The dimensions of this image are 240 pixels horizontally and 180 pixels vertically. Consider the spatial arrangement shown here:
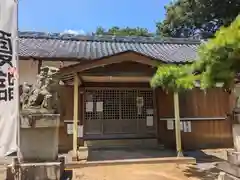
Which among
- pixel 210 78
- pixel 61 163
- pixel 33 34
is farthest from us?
pixel 33 34

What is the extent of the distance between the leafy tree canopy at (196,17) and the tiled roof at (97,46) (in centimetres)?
915

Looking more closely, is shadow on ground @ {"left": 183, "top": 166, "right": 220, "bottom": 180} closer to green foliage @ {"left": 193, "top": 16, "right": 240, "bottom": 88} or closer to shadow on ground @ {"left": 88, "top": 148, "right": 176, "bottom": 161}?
Answer: shadow on ground @ {"left": 88, "top": 148, "right": 176, "bottom": 161}

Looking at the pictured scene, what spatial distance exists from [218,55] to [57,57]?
8166 mm

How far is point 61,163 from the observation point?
604 cm

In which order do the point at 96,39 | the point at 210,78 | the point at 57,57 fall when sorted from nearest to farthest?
1. the point at 210,78
2. the point at 57,57
3. the point at 96,39

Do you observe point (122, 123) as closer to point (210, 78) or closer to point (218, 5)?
point (210, 78)

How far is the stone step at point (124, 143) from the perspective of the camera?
1092cm

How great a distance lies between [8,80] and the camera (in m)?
4.51

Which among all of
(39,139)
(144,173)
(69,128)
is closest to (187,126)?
(144,173)

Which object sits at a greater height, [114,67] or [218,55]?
[114,67]

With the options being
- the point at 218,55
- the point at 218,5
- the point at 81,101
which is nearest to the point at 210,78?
the point at 218,55

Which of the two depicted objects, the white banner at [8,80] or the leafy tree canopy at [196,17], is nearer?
the white banner at [8,80]

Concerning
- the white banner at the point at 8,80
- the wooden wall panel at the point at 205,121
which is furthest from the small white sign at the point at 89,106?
the white banner at the point at 8,80

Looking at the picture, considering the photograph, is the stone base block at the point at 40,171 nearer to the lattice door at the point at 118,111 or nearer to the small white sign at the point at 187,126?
Result: the lattice door at the point at 118,111
